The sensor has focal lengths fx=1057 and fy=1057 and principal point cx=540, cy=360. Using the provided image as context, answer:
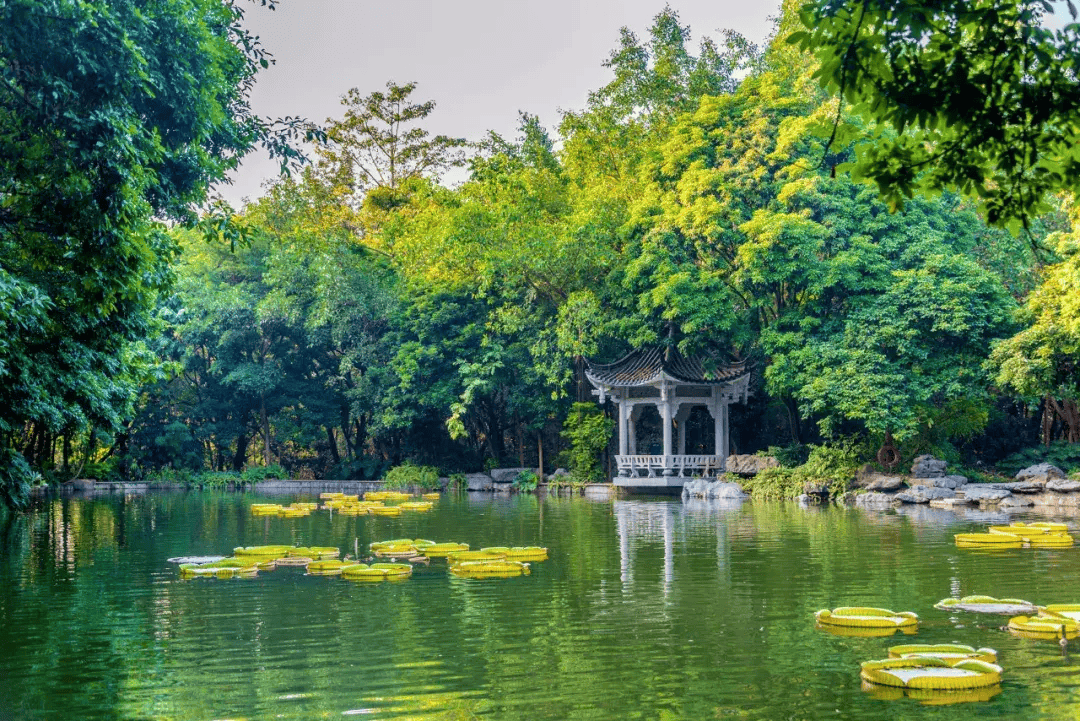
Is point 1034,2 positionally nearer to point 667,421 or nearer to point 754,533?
point 754,533

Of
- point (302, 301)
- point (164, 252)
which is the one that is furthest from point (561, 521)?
point (302, 301)

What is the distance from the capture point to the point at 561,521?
1730 cm

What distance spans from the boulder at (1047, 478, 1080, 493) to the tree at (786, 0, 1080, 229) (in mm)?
16185

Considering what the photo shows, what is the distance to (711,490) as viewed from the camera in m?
23.5

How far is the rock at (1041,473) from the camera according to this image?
20.5m

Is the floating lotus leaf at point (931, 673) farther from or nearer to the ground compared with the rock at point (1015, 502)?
farther from the ground

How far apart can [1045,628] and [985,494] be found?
1387 centimetres

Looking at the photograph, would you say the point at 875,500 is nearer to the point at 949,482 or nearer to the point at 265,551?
the point at 949,482

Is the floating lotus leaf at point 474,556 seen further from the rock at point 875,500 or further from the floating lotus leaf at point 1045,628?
the rock at point 875,500

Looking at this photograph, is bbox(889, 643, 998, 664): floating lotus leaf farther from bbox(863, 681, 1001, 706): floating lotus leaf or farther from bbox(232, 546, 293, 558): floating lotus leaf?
bbox(232, 546, 293, 558): floating lotus leaf

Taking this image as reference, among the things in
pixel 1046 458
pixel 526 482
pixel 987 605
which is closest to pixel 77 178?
pixel 987 605

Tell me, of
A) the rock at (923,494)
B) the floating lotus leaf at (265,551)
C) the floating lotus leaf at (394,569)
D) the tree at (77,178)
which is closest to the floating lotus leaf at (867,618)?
the floating lotus leaf at (394,569)

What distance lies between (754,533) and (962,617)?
6.89 m

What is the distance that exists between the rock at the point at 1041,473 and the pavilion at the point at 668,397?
21.6 feet
